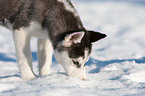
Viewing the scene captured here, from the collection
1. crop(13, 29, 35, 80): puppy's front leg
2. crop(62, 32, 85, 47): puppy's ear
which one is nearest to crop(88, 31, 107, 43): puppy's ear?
crop(62, 32, 85, 47): puppy's ear

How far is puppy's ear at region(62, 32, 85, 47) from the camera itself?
15.1 ft

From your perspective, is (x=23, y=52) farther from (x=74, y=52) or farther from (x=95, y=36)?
(x=95, y=36)

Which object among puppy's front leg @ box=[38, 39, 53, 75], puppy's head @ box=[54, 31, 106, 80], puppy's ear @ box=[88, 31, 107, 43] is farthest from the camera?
puppy's front leg @ box=[38, 39, 53, 75]

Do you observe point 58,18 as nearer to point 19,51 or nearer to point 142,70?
point 19,51

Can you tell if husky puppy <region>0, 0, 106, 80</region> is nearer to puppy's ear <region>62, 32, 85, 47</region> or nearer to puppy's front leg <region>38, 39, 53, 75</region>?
puppy's ear <region>62, 32, 85, 47</region>

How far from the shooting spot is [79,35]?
464 centimetres

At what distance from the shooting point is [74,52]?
5012 millimetres

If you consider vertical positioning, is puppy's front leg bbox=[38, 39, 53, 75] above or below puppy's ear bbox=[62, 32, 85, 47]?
below

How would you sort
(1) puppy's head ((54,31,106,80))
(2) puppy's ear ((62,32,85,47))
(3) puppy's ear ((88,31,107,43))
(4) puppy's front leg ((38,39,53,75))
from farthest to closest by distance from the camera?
(4) puppy's front leg ((38,39,53,75)) < (3) puppy's ear ((88,31,107,43)) < (1) puppy's head ((54,31,106,80)) < (2) puppy's ear ((62,32,85,47))

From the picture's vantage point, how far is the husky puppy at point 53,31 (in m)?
5.02

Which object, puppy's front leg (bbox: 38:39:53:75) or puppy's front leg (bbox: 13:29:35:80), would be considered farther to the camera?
puppy's front leg (bbox: 38:39:53:75)

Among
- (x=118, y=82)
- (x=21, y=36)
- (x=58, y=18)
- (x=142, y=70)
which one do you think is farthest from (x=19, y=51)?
(x=142, y=70)

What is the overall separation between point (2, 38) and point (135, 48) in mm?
7869

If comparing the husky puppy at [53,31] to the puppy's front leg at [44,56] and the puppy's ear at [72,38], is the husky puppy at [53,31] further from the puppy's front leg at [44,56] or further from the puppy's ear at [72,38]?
the puppy's front leg at [44,56]
